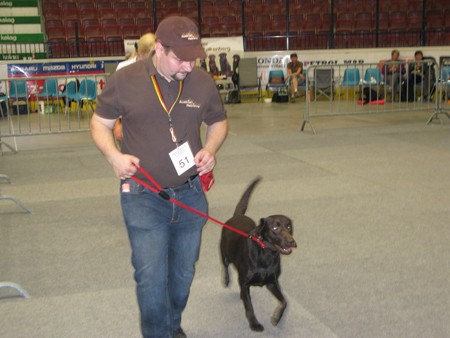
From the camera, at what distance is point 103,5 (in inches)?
738

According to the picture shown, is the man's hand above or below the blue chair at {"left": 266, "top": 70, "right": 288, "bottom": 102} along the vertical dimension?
above

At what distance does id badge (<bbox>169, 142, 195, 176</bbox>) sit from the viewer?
2465 millimetres

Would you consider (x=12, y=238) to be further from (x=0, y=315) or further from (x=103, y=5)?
(x=103, y=5)

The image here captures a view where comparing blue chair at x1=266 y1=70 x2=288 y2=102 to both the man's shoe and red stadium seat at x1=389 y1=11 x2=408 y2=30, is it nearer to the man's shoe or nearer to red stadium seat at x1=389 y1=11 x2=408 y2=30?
red stadium seat at x1=389 y1=11 x2=408 y2=30

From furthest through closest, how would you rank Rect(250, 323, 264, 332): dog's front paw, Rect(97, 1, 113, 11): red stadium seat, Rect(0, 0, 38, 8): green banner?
Rect(97, 1, 113, 11): red stadium seat
Rect(0, 0, 38, 8): green banner
Rect(250, 323, 264, 332): dog's front paw

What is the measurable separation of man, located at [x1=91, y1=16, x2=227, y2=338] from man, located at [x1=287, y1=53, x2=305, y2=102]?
13975 mm

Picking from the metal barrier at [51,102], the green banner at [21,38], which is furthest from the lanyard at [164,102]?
the green banner at [21,38]

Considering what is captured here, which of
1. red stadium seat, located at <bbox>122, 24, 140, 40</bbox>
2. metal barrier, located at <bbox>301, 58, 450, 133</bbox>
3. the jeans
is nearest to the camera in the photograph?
the jeans

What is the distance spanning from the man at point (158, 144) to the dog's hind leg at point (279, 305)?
2.41ft

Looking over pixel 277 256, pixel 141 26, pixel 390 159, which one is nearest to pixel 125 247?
pixel 277 256

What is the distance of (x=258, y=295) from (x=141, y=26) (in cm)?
1622

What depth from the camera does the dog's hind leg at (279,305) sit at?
10.2 ft

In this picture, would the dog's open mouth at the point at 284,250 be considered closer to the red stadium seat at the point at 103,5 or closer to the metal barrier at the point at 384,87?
the metal barrier at the point at 384,87

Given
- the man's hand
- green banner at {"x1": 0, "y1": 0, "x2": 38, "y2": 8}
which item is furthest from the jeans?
green banner at {"x1": 0, "y1": 0, "x2": 38, "y2": 8}
